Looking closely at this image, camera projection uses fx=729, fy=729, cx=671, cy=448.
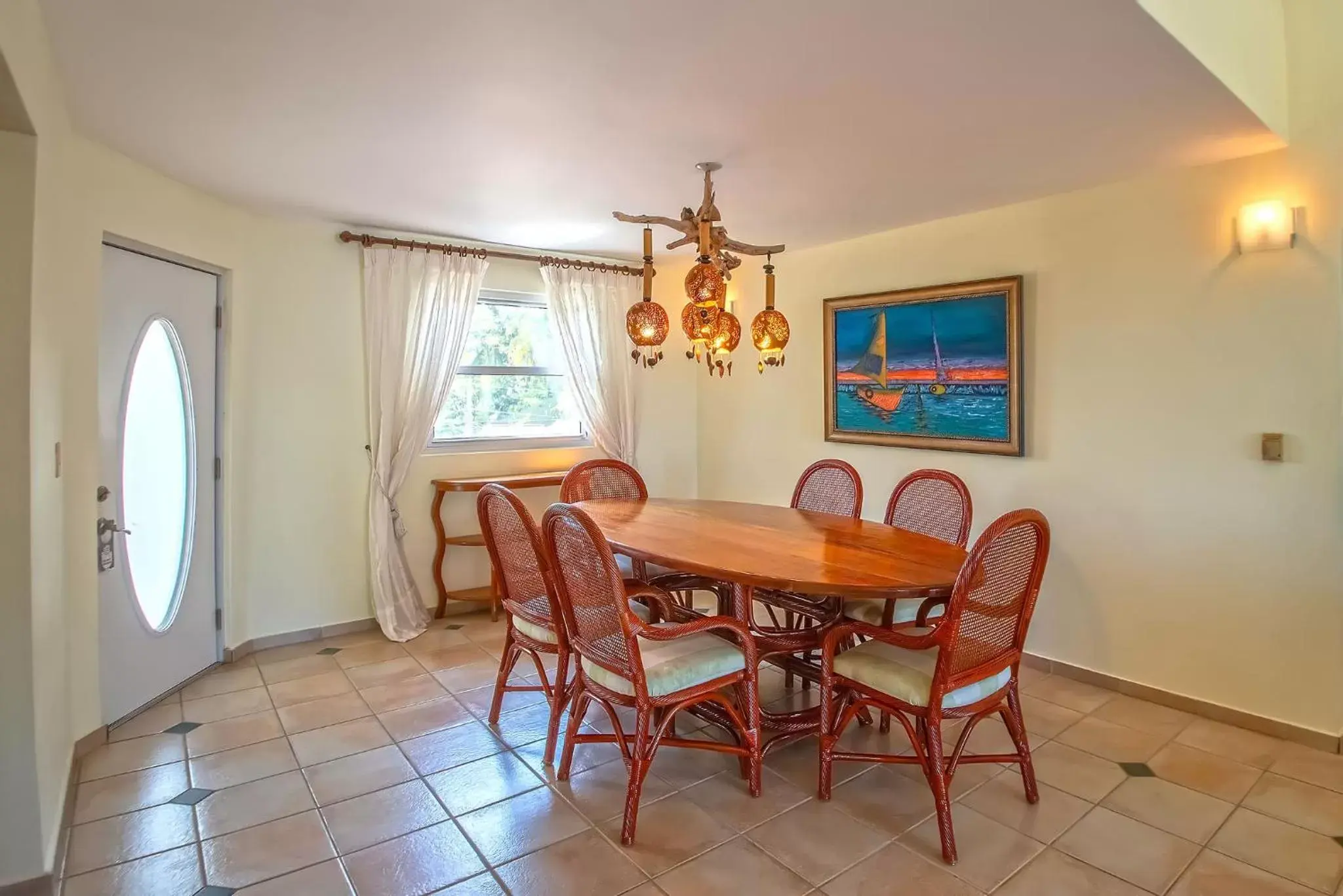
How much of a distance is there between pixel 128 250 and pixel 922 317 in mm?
3683

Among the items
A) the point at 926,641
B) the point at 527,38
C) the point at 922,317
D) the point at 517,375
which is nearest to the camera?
the point at 527,38

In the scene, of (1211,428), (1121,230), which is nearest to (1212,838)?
(1211,428)

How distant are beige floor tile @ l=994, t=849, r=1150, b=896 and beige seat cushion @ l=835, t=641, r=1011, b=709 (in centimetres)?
46

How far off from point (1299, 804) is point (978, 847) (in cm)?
116

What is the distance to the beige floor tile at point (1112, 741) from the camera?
2.71 meters

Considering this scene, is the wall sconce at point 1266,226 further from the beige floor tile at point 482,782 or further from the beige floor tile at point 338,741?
the beige floor tile at point 338,741

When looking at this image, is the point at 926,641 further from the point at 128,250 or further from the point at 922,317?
the point at 128,250

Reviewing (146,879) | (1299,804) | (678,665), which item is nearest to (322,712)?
(146,879)

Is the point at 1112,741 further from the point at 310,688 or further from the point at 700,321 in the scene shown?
the point at 310,688

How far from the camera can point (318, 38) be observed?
192cm

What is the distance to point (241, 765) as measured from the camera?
264 centimetres

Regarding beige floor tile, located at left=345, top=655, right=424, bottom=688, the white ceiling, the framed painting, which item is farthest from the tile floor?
the white ceiling

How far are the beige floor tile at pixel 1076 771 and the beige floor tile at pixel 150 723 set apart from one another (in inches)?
133

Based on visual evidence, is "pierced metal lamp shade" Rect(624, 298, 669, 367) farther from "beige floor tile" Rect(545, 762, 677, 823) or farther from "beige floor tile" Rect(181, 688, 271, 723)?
"beige floor tile" Rect(181, 688, 271, 723)
